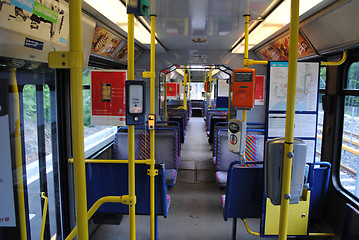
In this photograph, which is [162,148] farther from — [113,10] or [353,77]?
[353,77]

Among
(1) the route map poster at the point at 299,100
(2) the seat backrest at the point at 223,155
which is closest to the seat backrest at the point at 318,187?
(1) the route map poster at the point at 299,100

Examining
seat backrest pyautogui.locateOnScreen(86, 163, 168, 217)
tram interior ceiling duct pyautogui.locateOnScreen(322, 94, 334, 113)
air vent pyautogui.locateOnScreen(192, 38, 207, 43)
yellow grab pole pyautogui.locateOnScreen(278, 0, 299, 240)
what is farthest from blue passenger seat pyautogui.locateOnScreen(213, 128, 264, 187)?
yellow grab pole pyautogui.locateOnScreen(278, 0, 299, 240)

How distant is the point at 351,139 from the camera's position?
11.8 ft

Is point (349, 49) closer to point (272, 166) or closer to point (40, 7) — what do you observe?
point (272, 166)

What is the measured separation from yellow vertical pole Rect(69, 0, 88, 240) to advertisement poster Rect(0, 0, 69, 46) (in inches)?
31.4

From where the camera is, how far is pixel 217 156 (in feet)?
17.0

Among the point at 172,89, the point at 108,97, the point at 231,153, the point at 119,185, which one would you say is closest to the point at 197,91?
the point at 172,89

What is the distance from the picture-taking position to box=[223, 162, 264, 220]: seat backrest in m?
3.19

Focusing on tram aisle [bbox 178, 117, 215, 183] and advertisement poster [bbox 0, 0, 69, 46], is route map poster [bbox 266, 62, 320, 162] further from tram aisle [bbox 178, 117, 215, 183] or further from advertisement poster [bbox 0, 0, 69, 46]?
tram aisle [bbox 178, 117, 215, 183]

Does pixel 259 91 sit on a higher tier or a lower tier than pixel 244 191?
higher

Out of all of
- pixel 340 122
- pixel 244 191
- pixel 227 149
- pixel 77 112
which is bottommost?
pixel 244 191

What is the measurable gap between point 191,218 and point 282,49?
320 centimetres

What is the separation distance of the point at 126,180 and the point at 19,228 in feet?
3.99

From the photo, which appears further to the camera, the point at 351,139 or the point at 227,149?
the point at 227,149
